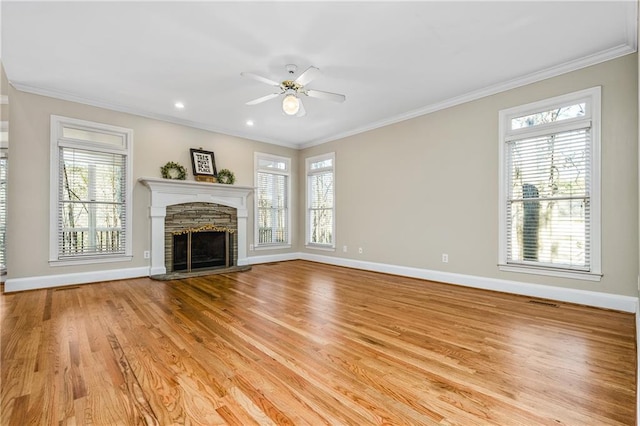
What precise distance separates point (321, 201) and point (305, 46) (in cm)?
407

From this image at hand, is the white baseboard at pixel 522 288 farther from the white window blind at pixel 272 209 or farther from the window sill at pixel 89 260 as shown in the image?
the window sill at pixel 89 260

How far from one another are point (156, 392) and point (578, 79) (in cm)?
507

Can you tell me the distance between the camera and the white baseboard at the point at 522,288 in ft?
10.5

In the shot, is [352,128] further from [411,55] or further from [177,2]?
[177,2]

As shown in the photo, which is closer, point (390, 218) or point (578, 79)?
point (578, 79)

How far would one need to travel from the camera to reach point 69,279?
14.7 ft

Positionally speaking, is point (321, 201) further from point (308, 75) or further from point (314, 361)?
point (314, 361)

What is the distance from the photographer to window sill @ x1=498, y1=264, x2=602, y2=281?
338 cm

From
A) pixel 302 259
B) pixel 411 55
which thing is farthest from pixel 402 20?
pixel 302 259

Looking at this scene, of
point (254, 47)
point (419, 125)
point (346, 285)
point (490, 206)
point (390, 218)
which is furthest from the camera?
point (390, 218)

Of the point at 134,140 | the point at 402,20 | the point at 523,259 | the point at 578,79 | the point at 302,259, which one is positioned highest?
the point at 402,20

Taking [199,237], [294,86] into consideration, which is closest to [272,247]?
[199,237]

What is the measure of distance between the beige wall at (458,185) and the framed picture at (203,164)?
2.37m

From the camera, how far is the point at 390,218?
17.9 feet
